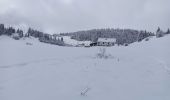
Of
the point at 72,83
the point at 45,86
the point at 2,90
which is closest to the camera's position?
the point at 2,90

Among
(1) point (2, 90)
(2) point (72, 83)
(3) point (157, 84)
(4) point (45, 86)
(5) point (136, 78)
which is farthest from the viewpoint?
(5) point (136, 78)

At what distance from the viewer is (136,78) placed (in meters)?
11.8

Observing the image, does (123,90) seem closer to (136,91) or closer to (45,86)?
(136,91)

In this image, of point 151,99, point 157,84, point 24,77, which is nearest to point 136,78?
point 157,84

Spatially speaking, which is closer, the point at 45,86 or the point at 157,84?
the point at 45,86

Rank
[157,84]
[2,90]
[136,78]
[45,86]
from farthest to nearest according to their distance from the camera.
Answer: [136,78] < [157,84] < [45,86] < [2,90]

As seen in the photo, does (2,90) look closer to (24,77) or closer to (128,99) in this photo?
(24,77)

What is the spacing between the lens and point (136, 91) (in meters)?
9.36

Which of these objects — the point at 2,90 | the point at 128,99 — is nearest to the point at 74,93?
the point at 128,99

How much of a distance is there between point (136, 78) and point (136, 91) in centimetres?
253

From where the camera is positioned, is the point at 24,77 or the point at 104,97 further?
the point at 24,77

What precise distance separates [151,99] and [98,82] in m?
2.74

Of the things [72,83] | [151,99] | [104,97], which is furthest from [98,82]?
[151,99]

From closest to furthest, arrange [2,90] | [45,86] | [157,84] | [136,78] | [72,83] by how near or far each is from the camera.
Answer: [2,90], [45,86], [72,83], [157,84], [136,78]
